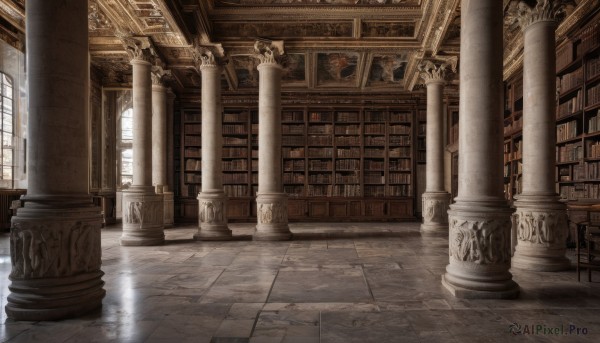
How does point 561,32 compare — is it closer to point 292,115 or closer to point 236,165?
point 292,115

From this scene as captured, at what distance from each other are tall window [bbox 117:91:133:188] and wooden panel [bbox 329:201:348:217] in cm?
711

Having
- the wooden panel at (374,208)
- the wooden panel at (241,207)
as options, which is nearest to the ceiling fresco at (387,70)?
the wooden panel at (374,208)

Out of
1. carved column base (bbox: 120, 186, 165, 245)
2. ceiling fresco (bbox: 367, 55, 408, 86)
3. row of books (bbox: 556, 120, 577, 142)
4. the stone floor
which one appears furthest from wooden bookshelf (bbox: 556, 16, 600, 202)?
carved column base (bbox: 120, 186, 165, 245)

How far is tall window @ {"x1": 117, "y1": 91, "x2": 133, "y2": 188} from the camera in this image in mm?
14305

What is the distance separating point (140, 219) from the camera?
28.3ft

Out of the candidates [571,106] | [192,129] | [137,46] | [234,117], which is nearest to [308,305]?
[137,46]

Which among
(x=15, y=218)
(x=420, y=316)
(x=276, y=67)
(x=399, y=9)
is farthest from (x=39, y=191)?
(x=399, y=9)

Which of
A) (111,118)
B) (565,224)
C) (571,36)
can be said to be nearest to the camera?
(565,224)

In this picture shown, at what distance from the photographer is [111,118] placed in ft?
44.2

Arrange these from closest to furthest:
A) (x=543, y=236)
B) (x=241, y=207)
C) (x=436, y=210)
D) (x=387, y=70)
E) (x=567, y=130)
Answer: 1. (x=543, y=236)
2. (x=567, y=130)
3. (x=436, y=210)
4. (x=387, y=70)
5. (x=241, y=207)

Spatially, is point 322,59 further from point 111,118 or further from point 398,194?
point 111,118

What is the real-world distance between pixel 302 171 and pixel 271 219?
532 centimetres

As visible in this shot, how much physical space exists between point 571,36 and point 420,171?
273 inches

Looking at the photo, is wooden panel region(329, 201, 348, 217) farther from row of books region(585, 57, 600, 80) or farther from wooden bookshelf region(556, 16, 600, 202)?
row of books region(585, 57, 600, 80)
